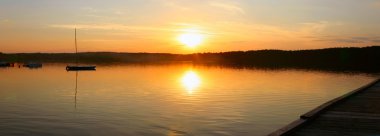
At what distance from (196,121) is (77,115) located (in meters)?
8.13

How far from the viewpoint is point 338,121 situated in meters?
16.9

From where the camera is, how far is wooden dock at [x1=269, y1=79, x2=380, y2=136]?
1448cm

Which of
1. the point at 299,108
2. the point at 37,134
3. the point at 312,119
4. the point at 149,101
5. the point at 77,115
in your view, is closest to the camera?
the point at 312,119

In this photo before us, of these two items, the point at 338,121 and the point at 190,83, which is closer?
the point at 338,121

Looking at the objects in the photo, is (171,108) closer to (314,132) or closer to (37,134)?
(37,134)

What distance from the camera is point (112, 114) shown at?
94.5 ft

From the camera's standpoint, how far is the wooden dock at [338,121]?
14.5 m

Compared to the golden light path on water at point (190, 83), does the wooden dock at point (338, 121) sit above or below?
above

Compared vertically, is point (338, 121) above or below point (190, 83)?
above

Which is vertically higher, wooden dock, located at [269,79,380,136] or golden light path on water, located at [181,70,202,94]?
wooden dock, located at [269,79,380,136]

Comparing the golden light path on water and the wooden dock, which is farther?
the golden light path on water

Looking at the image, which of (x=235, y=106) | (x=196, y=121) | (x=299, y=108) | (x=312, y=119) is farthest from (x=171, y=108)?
(x=312, y=119)

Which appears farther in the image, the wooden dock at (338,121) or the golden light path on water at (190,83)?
the golden light path on water at (190,83)

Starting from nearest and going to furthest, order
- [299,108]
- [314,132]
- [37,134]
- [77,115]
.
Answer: [314,132], [37,134], [77,115], [299,108]
